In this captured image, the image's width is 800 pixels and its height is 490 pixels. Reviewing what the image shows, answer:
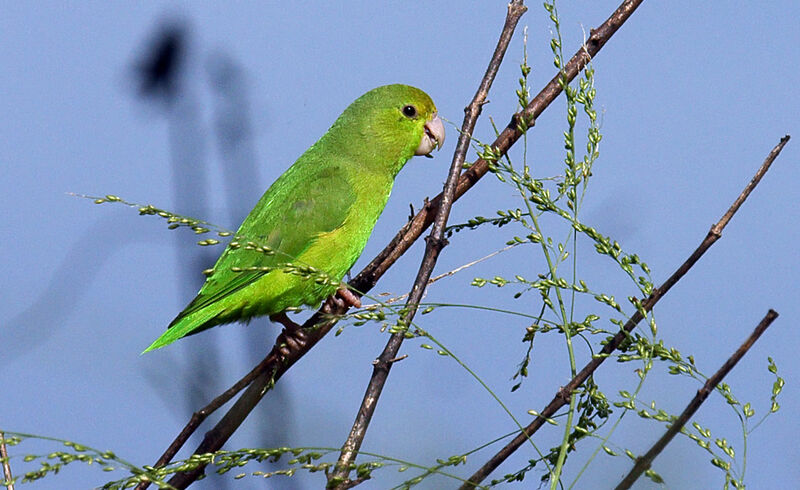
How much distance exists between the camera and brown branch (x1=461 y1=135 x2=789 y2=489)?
1419 mm

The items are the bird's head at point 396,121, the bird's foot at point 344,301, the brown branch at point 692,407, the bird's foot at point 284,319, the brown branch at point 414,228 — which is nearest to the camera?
the brown branch at point 692,407

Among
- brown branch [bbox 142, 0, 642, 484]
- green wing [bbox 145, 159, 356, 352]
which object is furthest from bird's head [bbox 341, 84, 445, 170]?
brown branch [bbox 142, 0, 642, 484]

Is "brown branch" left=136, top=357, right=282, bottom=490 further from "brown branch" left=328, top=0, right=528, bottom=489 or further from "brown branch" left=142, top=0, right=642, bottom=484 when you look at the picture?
"brown branch" left=328, top=0, right=528, bottom=489

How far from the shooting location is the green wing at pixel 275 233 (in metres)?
3.53

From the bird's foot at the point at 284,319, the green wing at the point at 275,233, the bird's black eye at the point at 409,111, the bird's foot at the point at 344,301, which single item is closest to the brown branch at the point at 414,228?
the bird's foot at the point at 344,301

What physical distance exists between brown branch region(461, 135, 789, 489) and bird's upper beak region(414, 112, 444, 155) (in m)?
2.86

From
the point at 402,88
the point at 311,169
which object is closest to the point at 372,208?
the point at 311,169

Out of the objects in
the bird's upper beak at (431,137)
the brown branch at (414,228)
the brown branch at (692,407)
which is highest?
the bird's upper beak at (431,137)

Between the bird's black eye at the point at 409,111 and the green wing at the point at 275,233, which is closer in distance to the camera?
the green wing at the point at 275,233

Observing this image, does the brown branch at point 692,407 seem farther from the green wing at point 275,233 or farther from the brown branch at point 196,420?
the green wing at point 275,233

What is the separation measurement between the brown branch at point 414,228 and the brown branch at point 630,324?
600mm

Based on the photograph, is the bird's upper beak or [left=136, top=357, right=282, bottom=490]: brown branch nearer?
[left=136, top=357, right=282, bottom=490]: brown branch

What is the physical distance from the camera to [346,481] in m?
1.30

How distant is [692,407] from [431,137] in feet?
11.2
